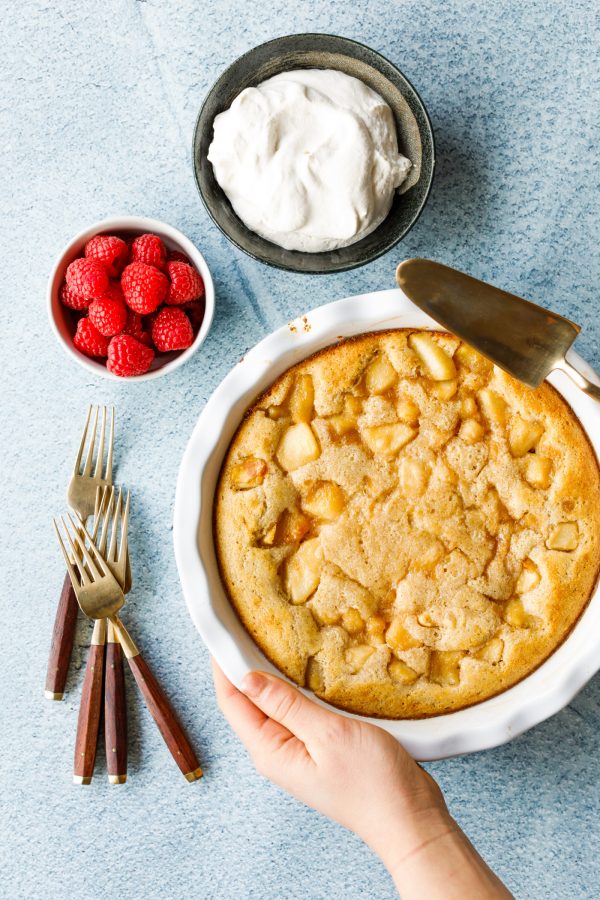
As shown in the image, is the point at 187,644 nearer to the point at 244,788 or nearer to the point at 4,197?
the point at 244,788

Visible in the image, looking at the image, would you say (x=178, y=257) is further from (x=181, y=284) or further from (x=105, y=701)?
(x=105, y=701)

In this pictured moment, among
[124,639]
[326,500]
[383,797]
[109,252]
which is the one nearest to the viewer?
[383,797]

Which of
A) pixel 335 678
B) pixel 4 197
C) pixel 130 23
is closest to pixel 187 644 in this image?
pixel 335 678

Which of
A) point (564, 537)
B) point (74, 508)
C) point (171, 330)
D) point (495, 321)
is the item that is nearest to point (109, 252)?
point (171, 330)

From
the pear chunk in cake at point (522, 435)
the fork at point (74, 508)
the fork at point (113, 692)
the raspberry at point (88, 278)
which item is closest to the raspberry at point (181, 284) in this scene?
the raspberry at point (88, 278)

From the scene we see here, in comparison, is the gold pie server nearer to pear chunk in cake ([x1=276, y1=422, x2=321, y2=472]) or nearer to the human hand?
pear chunk in cake ([x1=276, y1=422, x2=321, y2=472])

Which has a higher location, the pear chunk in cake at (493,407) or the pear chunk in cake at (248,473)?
the pear chunk in cake at (493,407)

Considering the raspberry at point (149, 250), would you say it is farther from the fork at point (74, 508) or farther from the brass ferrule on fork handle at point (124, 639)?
the brass ferrule on fork handle at point (124, 639)
